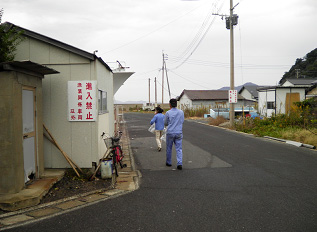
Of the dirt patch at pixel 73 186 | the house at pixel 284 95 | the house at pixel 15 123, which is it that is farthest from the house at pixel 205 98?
the house at pixel 15 123

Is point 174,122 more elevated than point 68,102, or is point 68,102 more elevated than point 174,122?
point 68,102

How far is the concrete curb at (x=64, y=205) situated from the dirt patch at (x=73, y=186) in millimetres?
223

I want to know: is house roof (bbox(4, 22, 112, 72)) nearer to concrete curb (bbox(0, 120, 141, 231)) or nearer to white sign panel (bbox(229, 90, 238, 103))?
concrete curb (bbox(0, 120, 141, 231))

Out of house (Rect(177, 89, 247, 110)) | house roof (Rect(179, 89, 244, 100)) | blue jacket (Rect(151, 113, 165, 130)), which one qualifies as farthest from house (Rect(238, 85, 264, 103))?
blue jacket (Rect(151, 113, 165, 130))

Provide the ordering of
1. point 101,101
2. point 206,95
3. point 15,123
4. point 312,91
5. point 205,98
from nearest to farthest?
point 15,123, point 101,101, point 312,91, point 205,98, point 206,95

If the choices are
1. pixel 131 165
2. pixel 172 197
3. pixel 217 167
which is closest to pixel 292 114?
pixel 217 167

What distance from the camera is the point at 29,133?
6.43m

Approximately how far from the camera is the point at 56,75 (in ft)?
24.4

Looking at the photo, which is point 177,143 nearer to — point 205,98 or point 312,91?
point 312,91

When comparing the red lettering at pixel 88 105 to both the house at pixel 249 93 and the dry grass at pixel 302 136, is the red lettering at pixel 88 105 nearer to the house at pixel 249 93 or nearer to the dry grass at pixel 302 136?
the dry grass at pixel 302 136

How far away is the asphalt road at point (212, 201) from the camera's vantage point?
171 inches

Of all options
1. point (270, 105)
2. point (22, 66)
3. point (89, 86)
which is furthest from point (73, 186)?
point (270, 105)

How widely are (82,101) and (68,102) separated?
361 mm

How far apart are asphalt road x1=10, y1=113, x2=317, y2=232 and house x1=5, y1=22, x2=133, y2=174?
177cm
